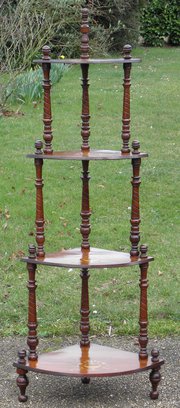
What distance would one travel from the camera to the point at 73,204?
967 centimetres

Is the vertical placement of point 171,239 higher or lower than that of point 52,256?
lower

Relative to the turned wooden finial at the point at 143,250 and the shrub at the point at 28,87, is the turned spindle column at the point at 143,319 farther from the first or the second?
the shrub at the point at 28,87

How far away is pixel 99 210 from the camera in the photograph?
9.51m

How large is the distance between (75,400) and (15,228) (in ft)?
12.2

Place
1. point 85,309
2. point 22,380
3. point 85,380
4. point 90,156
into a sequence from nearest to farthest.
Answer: point 90,156, point 22,380, point 85,380, point 85,309

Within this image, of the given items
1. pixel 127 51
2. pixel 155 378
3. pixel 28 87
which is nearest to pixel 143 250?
pixel 155 378

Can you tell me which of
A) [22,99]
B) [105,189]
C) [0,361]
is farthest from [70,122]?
[0,361]

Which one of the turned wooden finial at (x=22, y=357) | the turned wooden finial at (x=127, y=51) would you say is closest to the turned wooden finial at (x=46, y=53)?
the turned wooden finial at (x=127, y=51)

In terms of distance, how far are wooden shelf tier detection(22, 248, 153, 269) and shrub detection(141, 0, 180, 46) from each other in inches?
899

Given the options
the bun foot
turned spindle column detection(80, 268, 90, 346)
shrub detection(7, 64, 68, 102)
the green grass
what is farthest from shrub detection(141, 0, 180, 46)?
the bun foot

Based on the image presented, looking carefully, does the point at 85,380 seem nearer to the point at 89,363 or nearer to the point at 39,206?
the point at 89,363

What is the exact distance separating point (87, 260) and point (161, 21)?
77.5 ft

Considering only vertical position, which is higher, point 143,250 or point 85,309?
point 143,250

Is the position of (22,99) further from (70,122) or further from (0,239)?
(0,239)
